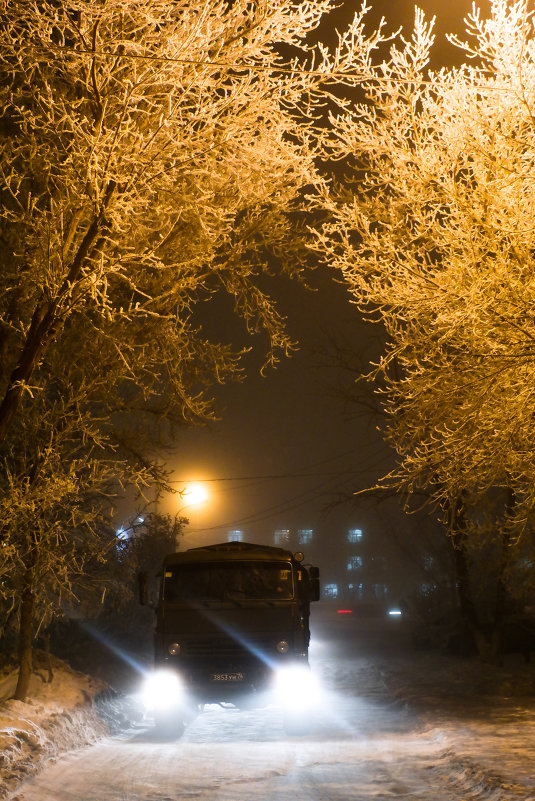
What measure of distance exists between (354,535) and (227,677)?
308 ft

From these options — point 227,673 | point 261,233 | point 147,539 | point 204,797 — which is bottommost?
point 204,797

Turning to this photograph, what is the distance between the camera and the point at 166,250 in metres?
9.72

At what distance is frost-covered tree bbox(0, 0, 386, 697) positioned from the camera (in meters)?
7.68

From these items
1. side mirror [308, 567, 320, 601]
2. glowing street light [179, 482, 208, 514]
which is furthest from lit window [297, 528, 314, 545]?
side mirror [308, 567, 320, 601]

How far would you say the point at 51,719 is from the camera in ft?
37.3

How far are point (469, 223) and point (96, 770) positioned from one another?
726cm

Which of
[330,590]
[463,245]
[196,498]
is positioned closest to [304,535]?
[330,590]

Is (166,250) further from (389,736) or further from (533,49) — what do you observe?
(389,736)

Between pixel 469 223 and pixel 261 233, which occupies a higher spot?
pixel 261 233

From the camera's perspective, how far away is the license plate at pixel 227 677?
12719mm

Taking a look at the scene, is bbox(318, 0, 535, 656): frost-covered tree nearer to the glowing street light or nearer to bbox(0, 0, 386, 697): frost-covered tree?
bbox(0, 0, 386, 697): frost-covered tree

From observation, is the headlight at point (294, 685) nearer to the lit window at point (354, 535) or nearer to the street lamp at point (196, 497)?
the street lamp at point (196, 497)

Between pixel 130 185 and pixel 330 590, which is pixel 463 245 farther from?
pixel 330 590

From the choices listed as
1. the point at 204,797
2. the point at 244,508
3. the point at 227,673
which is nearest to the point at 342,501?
the point at 227,673
